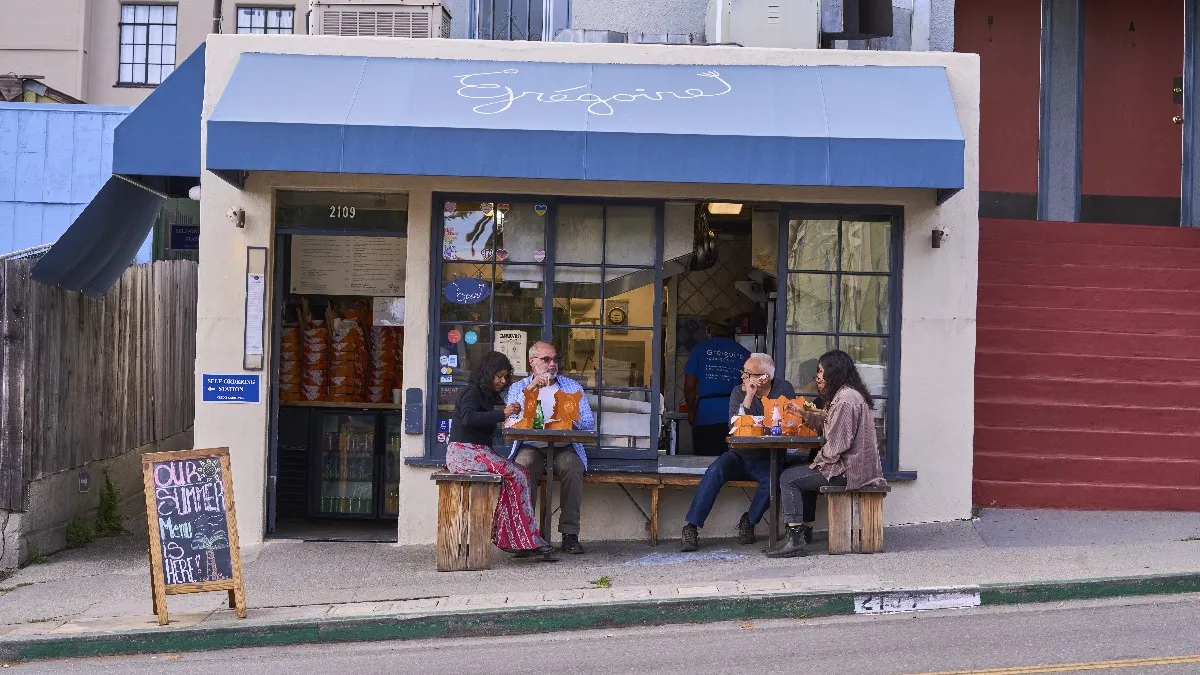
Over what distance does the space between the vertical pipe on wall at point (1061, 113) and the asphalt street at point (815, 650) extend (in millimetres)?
7227

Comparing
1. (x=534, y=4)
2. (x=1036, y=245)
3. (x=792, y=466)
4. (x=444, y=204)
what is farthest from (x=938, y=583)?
(x=534, y=4)

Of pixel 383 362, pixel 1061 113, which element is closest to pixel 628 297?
pixel 383 362

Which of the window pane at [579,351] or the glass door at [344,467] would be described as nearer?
the window pane at [579,351]

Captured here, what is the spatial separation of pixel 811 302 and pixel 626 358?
1.56m

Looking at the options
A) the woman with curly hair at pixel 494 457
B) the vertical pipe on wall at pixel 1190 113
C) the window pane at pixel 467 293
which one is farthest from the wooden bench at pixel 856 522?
the vertical pipe on wall at pixel 1190 113

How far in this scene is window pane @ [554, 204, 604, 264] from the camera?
1120 cm

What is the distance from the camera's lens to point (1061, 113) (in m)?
15.0

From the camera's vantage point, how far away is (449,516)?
9906 millimetres

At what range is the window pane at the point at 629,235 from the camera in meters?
11.2

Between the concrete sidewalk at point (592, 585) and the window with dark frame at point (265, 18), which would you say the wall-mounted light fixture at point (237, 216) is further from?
the window with dark frame at point (265, 18)

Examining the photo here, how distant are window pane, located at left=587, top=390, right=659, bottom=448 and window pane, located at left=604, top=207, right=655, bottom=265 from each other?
1089 millimetres

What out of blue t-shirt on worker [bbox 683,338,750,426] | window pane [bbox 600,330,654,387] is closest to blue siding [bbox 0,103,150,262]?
blue t-shirt on worker [bbox 683,338,750,426]

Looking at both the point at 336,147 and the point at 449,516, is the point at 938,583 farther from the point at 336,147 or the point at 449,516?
the point at 336,147

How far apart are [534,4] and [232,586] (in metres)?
6.49
